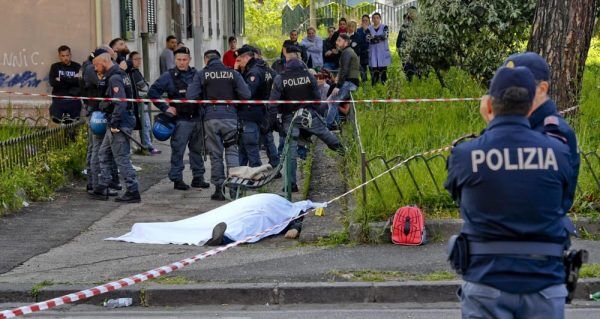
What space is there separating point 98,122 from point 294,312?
211 inches

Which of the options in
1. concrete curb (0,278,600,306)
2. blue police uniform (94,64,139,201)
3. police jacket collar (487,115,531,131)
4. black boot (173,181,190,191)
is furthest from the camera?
black boot (173,181,190,191)

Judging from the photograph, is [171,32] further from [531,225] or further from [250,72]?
[531,225]

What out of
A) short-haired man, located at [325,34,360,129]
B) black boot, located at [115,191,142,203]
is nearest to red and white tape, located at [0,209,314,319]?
black boot, located at [115,191,142,203]

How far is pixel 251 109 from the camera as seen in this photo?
12.9 meters

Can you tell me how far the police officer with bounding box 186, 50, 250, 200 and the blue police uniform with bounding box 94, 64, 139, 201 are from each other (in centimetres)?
78

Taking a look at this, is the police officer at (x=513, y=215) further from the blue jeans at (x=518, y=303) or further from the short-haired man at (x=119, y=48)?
the short-haired man at (x=119, y=48)

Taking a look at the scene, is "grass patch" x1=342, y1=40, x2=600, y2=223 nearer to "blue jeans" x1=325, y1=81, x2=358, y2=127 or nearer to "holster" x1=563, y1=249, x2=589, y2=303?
"blue jeans" x1=325, y1=81, x2=358, y2=127

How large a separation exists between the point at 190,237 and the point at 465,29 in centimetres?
796

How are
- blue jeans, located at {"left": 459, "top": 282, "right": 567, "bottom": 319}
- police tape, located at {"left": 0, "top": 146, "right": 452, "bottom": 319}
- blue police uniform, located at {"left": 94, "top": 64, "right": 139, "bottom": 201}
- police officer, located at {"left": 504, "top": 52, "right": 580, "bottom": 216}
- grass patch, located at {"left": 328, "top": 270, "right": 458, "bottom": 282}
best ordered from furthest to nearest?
1. blue police uniform, located at {"left": 94, "top": 64, "right": 139, "bottom": 201}
2. grass patch, located at {"left": 328, "top": 270, "right": 458, "bottom": 282}
3. police tape, located at {"left": 0, "top": 146, "right": 452, "bottom": 319}
4. police officer, located at {"left": 504, "top": 52, "right": 580, "bottom": 216}
5. blue jeans, located at {"left": 459, "top": 282, "right": 567, "bottom": 319}

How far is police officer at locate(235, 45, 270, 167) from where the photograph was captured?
42.4 ft

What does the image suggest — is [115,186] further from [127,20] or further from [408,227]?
[408,227]

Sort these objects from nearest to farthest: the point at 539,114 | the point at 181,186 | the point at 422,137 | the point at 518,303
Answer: the point at 518,303 < the point at 539,114 < the point at 422,137 < the point at 181,186

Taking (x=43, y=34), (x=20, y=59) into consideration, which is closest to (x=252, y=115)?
(x=43, y=34)

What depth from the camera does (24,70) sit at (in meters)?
16.1
